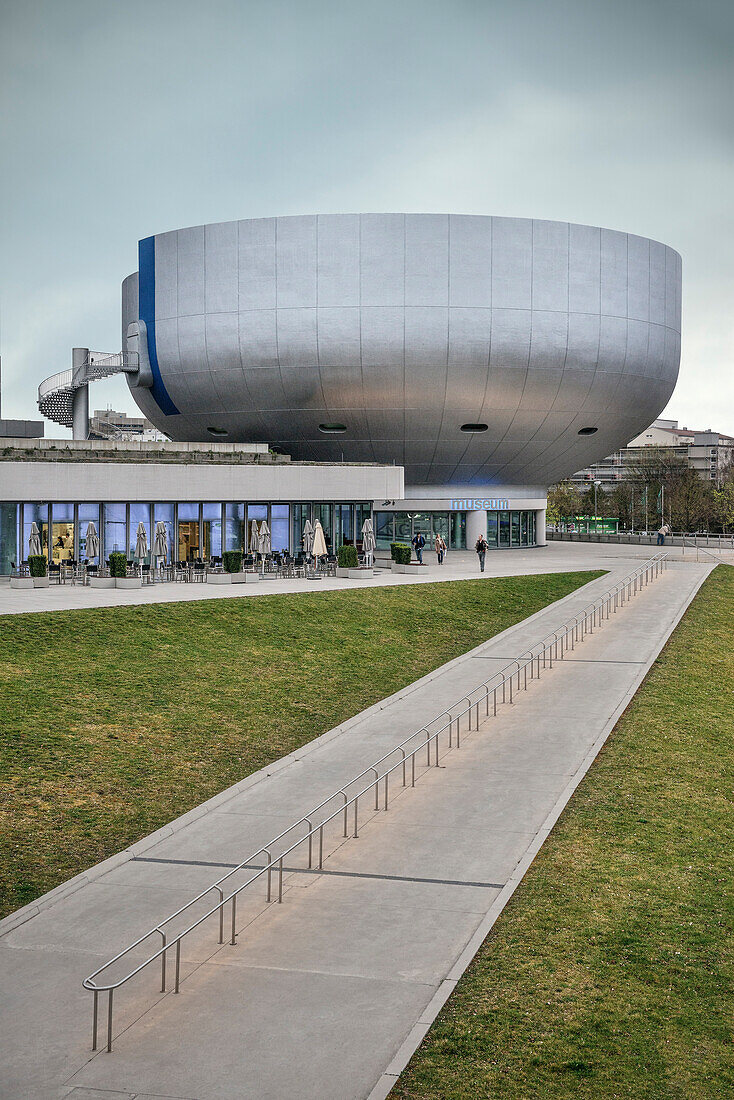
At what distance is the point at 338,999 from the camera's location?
26.8 feet

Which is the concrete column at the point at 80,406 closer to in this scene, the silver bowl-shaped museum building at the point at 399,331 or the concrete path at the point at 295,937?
the silver bowl-shaped museum building at the point at 399,331

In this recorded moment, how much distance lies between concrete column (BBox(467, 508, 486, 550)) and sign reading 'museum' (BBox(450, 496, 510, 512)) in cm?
29

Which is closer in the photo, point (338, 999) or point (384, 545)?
point (338, 999)

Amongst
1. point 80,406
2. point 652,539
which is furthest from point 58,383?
point 652,539

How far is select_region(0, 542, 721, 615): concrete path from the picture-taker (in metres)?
29.0

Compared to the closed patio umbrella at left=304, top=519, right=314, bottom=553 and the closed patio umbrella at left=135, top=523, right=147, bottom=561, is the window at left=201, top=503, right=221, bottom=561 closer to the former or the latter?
the closed patio umbrella at left=304, top=519, right=314, bottom=553

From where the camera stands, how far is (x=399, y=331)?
5181cm

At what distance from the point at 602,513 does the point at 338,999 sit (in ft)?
423

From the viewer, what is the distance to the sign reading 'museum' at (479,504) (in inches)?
2418

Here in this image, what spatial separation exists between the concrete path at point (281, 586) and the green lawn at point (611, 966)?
681 inches

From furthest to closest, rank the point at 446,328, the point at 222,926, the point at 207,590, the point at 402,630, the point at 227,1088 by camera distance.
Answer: the point at 446,328, the point at 207,590, the point at 402,630, the point at 222,926, the point at 227,1088

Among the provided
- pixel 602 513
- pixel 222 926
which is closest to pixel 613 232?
pixel 222 926

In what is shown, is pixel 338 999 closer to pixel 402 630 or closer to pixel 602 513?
pixel 402 630

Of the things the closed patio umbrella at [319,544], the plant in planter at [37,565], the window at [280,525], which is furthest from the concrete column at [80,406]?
the plant in planter at [37,565]
